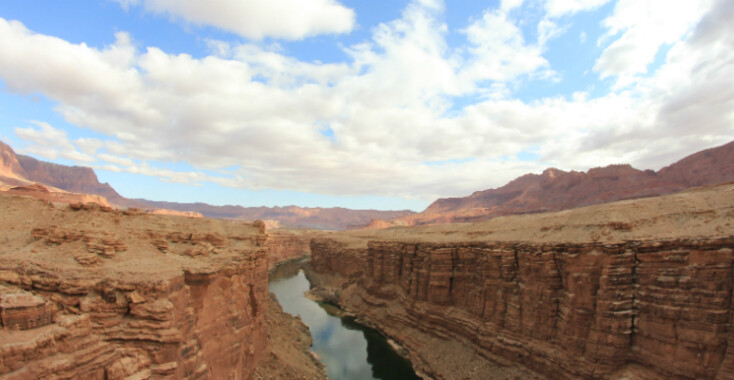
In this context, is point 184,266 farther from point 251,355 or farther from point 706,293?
point 706,293

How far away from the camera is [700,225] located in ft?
60.5

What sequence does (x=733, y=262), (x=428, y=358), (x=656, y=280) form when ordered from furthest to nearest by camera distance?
1. (x=428, y=358)
2. (x=656, y=280)
3. (x=733, y=262)

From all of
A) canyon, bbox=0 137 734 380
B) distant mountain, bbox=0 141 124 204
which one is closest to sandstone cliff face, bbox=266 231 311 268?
canyon, bbox=0 137 734 380

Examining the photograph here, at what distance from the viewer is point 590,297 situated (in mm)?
20078

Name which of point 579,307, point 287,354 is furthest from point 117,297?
point 579,307

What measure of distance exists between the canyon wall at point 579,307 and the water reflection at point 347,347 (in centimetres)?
188

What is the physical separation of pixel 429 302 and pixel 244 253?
2046cm

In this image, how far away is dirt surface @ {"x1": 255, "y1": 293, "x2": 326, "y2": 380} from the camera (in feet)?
76.6

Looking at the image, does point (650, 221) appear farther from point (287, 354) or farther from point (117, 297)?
point (117, 297)

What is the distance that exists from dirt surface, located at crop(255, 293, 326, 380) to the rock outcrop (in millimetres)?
9474

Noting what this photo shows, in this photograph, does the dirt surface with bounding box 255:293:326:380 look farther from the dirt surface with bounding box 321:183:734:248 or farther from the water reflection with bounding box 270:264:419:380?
the dirt surface with bounding box 321:183:734:248

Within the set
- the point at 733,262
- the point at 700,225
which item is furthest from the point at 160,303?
the point at 700,225

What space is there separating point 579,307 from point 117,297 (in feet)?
76.8

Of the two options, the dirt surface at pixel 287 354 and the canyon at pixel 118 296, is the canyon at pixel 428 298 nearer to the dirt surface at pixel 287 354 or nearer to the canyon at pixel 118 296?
the canyon at pixel 118 296
